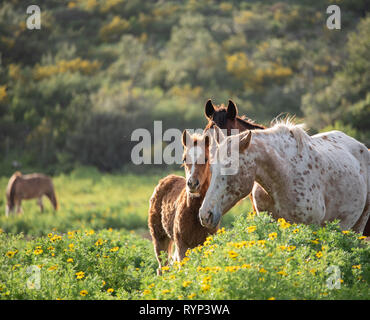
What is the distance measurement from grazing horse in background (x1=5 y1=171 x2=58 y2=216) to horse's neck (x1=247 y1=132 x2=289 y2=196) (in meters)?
13.2

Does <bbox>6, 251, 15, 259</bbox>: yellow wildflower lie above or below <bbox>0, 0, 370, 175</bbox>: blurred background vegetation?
below

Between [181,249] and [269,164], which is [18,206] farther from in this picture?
[269,164]

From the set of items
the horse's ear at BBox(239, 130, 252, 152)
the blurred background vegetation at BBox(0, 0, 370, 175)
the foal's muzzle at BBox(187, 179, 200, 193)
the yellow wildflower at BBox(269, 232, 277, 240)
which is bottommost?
the yellow wildflower at BBox(269, 232, 277, 240)

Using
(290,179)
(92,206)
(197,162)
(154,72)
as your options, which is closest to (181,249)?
(197,162)

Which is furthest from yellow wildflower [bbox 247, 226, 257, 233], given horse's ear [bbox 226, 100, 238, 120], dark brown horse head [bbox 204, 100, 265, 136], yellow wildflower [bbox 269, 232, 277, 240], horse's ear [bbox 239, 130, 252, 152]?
horse's ear [bbox 226, 100, 238, 120]

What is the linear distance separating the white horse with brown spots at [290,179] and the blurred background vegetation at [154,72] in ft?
48.2

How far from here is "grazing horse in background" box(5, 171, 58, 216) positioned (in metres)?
17.4

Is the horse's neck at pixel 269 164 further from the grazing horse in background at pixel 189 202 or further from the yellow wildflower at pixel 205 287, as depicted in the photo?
the yellow wildflower at pixel 205 287

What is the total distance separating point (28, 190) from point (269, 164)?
1401 cm

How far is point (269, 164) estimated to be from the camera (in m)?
5.25

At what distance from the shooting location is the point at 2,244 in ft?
20.5

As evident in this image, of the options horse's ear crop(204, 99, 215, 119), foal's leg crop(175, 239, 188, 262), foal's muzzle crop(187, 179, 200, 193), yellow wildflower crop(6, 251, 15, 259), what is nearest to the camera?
foal's muzzle crop(187, 179, 200, 193)

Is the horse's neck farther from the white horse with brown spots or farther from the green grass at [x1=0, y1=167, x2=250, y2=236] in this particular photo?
the green grass at [x1=0, y1=167, x2=250, y2=236]

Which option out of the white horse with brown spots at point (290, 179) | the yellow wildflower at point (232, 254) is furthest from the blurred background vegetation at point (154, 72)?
the yellow wildflower at point (232, 254)
